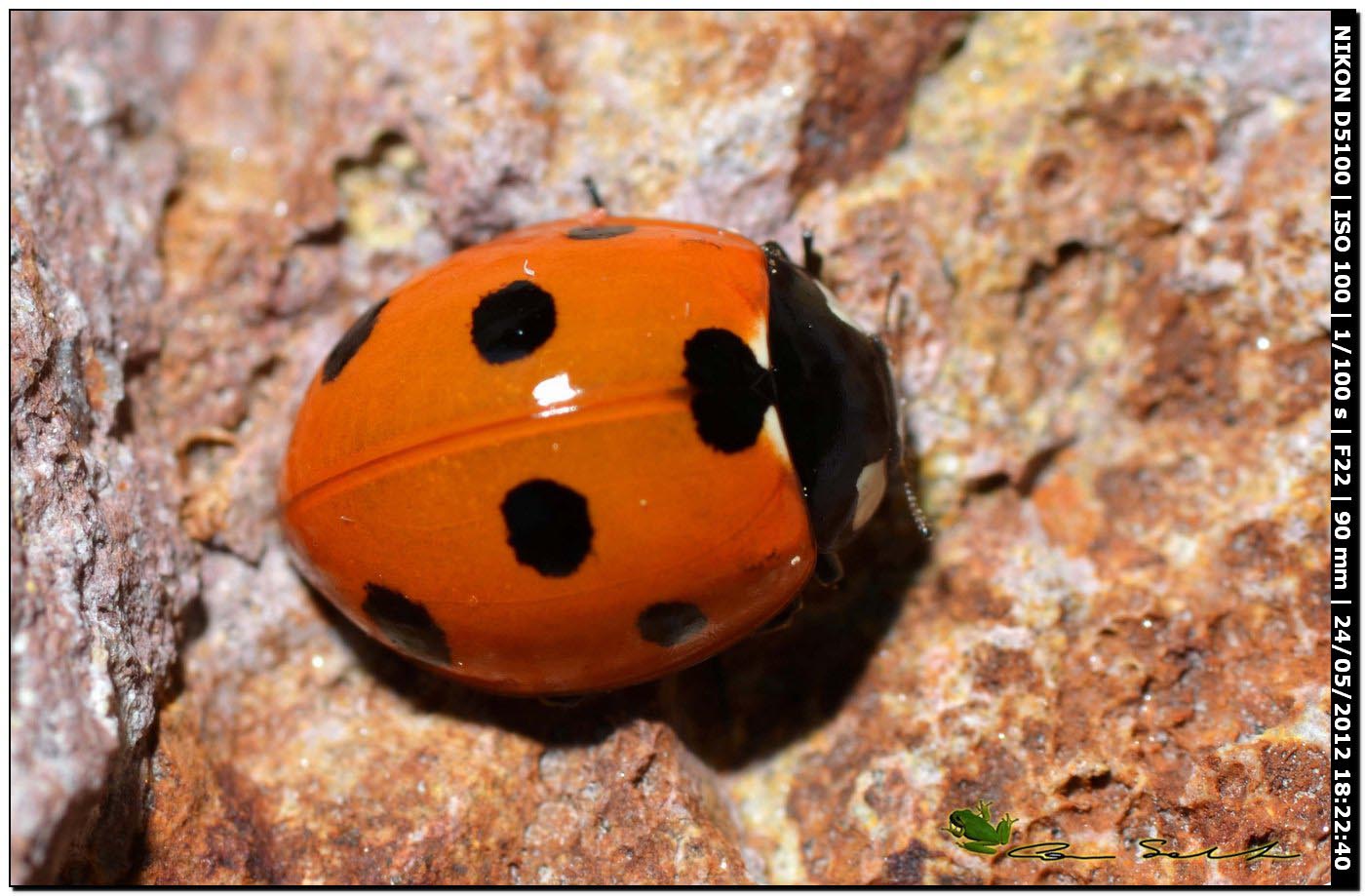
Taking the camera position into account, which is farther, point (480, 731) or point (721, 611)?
point (480, 731)

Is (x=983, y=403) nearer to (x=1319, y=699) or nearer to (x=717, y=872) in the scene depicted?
(x=1319, y=699)

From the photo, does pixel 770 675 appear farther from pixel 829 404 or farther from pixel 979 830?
pixel 829 404

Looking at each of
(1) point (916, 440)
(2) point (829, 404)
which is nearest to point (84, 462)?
(2) point (829, 404)

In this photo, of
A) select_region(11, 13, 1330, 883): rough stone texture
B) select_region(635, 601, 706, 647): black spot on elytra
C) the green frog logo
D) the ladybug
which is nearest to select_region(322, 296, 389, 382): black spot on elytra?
the ladybug

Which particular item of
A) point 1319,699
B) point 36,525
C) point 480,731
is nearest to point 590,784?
point 480,731

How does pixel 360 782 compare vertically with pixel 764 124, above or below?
below

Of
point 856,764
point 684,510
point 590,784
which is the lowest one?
point 856,764

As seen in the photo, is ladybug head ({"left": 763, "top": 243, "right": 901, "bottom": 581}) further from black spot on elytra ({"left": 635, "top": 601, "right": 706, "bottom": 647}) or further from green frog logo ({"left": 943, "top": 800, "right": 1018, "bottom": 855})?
green frog logo ({"left": 943, "top": 800, "right": 1018, "bottom": 855})
